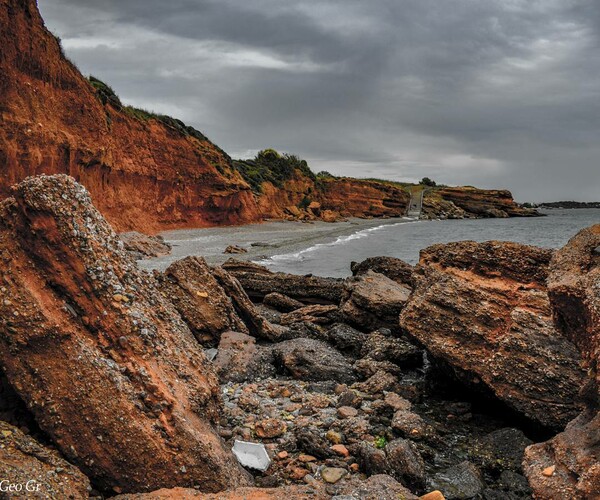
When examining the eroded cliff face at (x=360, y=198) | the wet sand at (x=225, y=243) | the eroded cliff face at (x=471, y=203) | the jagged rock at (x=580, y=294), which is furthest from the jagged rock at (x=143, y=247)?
the eroded cliff face at (x=471, y=203)

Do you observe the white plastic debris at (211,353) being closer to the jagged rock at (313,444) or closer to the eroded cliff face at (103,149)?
the jagged rock at (313,444)

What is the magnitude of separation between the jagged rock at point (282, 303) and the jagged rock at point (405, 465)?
7956mm

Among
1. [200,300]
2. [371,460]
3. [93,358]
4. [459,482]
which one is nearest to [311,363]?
[200,300]

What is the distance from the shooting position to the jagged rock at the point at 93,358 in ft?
14.3

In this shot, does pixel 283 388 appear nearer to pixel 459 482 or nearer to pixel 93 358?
pixel 459 482

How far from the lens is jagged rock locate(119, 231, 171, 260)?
2431cm

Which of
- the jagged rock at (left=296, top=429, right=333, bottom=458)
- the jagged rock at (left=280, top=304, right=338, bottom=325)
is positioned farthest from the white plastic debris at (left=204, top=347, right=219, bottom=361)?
the jagged rock at (left=296, top=429, right=333, bottom=458)

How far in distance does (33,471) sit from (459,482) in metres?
4.23

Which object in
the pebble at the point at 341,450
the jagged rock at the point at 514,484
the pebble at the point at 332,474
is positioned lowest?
the jagged rock at the point at 514,484

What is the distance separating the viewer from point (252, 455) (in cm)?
555

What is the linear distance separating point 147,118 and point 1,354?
41820mm

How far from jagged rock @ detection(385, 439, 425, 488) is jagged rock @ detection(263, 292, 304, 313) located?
26.1ft

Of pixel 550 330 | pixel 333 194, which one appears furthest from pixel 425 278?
pixel 333 194

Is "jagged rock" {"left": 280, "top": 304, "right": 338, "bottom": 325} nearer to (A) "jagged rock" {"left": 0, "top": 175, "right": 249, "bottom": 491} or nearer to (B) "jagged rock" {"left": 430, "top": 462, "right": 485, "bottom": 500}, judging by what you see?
(B) "jagged rock" {"left": 430, "top": 462, "right": 485, "bottom": 500}
